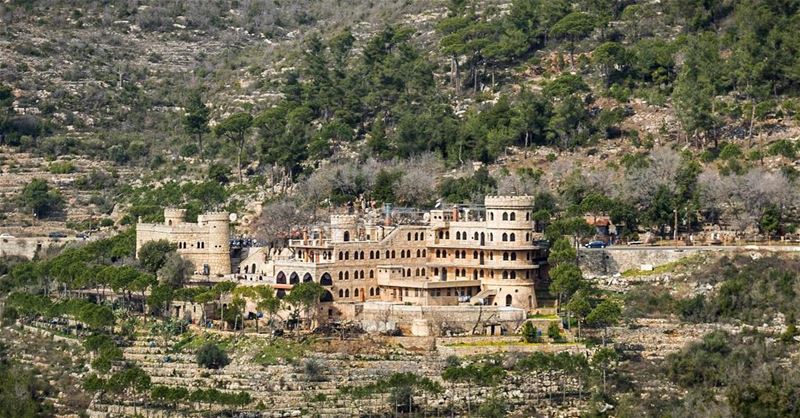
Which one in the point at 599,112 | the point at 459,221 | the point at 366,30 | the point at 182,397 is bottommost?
the point at 182,397

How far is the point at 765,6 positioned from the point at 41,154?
4748 cm

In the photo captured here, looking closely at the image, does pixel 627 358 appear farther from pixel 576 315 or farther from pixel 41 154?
pixel 41 154

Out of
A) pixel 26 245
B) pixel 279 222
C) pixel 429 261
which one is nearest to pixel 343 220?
pixel 429 261

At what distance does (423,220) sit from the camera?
91.5 metres

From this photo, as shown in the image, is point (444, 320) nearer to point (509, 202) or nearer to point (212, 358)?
point (509, 202)

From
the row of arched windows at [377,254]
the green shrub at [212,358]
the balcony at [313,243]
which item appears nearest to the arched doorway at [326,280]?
the row of arched windows at [377,254]

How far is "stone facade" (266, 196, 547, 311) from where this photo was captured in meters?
85.0

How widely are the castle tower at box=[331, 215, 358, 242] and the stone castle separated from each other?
4 centimetres

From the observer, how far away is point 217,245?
94.1 metres

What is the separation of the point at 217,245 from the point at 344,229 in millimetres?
8921

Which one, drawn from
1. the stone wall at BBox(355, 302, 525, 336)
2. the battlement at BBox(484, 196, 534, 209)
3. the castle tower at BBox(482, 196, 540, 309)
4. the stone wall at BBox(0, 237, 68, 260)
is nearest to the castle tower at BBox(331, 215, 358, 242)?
the stone wall at BBox(355, 302, 525, 336)

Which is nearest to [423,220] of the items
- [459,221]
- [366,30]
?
[459,221]

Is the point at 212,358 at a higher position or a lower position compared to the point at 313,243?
lower

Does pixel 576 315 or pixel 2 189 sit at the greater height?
pixel 2 189
